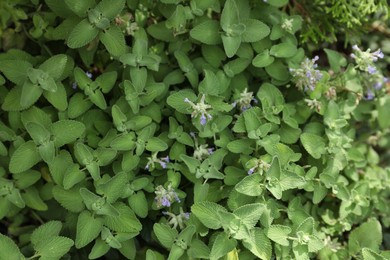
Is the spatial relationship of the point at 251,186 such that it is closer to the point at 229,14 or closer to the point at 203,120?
the point at 203,120

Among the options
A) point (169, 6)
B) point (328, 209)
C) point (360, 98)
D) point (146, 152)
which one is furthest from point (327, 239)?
point (169, 6)

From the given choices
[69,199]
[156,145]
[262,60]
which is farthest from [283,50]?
[69,199]

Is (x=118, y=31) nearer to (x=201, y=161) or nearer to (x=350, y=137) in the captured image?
(x=201, y=161)

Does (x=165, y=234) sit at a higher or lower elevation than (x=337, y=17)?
lower

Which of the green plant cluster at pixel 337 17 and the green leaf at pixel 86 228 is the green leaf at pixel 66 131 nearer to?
the green leaf at pixel 86 228

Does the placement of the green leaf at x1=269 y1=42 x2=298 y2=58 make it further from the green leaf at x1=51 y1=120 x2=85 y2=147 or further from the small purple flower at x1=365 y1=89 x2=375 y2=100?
the green leaf at x1=51 y1=120 x2=85 y2=147

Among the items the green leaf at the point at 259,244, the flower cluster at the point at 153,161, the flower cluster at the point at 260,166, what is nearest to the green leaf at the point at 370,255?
the green leaf at the point at 259,244

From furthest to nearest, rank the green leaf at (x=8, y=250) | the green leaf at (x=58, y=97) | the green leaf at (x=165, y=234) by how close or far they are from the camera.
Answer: the green leaf at (x=58, y=97)
the green leaf at (x=165, y=234)
the green leaf at (x=8, y=250)

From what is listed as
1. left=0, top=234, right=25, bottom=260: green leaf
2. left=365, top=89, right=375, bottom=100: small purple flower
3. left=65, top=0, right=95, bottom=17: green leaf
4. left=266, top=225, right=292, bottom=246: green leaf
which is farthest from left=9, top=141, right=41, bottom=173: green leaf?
left=365, top=89, right=375, bottom=100: small purple flower
